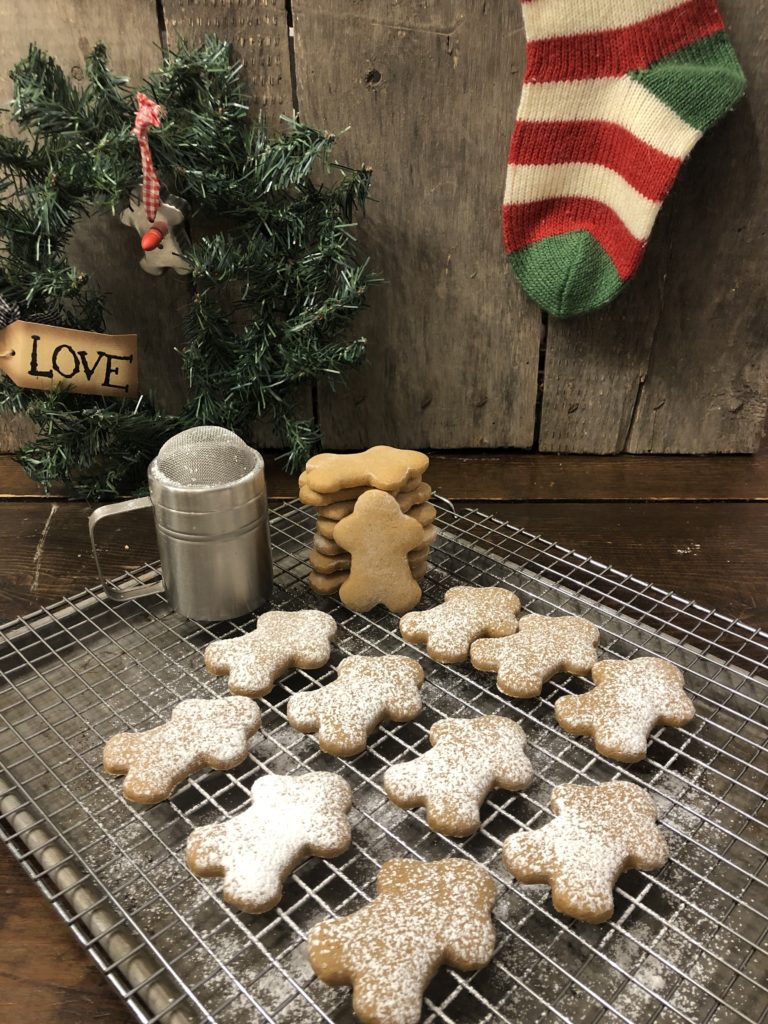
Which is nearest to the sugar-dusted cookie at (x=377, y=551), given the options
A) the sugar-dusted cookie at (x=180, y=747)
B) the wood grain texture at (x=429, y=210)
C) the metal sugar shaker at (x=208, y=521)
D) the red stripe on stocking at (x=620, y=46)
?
the metal sugar shaker at (x=208, y=521)

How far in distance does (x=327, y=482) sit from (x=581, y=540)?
49 centimetres

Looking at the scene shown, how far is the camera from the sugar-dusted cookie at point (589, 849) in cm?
81

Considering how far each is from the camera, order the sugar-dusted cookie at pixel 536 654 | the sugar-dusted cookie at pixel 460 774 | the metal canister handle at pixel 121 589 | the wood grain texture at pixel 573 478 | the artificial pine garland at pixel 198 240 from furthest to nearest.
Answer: the wood grain texture at pixel 573 478
the artificial pine garland at pixel 198 240
the metal canister handle at pixel 121 589
the sugar-dusted cookie at pixel 536 654
the sugar-dusted cookie at pixel 460 774

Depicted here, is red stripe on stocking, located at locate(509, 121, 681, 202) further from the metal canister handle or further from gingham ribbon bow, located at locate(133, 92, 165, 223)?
the metal canister handle

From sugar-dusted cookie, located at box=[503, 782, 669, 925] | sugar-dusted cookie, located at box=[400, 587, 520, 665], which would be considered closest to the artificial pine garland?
sugar-dusted cookie, located at box=[400, 587, 520, 665]

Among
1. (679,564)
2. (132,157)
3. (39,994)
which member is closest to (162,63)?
(132,157)

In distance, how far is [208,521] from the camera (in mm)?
1159

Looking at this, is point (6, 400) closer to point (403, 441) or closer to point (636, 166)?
point (403, 441)

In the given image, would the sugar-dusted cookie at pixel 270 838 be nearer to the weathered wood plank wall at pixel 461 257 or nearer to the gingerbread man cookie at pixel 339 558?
the gingerbread man cookie at pixel 339 558

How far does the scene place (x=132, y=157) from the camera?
1340 mm

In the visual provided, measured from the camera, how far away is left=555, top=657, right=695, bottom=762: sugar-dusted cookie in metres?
0.98

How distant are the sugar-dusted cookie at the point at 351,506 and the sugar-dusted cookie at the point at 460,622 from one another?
6.1 inches

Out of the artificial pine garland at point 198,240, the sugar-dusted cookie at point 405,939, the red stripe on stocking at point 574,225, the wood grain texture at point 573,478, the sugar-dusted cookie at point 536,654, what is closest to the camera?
the sugar-dusted cookie at point 405,939

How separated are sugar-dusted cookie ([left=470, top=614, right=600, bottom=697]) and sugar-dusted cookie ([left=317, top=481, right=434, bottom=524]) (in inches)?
10.1
